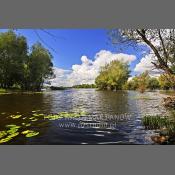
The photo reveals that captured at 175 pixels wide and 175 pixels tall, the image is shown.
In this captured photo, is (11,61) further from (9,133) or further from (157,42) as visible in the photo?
(157,42)

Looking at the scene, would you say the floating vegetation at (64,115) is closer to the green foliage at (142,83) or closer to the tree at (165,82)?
the green foliage at (142,83)

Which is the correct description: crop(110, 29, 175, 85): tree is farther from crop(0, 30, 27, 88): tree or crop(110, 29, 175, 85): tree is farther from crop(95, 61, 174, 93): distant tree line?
crop(0, 30, 27, 88): tree

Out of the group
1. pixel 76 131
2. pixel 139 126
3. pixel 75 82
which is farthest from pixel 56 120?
pixel 139 126

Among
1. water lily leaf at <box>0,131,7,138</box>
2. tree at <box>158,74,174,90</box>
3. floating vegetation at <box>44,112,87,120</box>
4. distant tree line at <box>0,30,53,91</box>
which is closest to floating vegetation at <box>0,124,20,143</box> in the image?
water lily leaf at <box>0,131,7,138</box>

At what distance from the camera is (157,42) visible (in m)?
7.20

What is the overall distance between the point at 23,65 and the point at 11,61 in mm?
293

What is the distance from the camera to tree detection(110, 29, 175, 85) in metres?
7.02

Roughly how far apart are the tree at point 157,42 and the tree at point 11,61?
7.07 ft

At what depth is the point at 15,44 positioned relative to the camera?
7.16 m

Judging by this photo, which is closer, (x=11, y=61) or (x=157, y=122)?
(x=157, y=122)

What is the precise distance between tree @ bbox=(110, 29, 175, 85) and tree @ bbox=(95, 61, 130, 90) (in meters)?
0.53

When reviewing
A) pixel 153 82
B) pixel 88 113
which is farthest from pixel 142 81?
pixel 88 113

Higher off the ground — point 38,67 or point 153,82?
point 38,67

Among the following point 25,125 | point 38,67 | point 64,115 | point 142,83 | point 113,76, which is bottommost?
point 25,125
